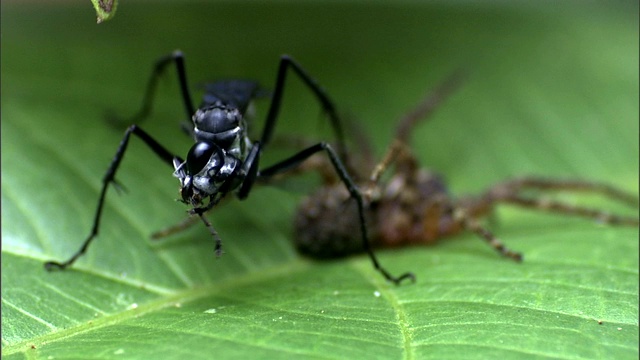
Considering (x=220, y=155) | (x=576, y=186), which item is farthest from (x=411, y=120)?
(x=220, y=155)

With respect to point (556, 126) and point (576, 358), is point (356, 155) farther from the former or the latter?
point (576, 358)

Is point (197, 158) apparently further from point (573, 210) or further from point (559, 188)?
point (559, 188)

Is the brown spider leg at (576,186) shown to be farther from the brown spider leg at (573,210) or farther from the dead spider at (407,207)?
the brown spider leg at (573,210)

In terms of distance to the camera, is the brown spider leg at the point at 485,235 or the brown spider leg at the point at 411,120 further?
the brown spider leg at the point at 411,120

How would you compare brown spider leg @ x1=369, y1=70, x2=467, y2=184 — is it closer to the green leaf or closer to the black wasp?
the green leaf

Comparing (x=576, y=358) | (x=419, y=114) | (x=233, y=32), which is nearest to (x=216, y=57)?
(x=233, y=32)

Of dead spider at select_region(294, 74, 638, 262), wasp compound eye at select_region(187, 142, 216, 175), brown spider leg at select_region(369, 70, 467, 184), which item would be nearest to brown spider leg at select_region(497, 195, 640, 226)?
dead spider at select_region(294, 74, 638, 262)

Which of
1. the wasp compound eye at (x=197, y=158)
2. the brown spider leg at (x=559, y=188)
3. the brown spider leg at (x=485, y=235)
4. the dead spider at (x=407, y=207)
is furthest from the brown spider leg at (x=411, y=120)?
the wasp compound eye at (x=197, y=158)
